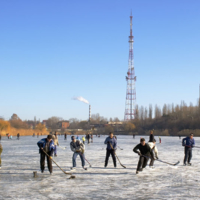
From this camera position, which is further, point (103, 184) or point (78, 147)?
point (78, 147)

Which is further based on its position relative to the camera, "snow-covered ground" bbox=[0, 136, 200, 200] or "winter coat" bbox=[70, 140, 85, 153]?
"winter coat" bbox=[70, 140, 85, 153]

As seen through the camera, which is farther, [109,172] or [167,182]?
[109,172]

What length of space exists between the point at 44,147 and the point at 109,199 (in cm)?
416

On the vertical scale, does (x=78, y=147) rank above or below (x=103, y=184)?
above

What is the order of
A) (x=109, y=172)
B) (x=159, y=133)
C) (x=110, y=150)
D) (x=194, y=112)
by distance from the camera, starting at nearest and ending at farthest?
(x=109, y=172) → (x=110, y=150) → (x=159, y=133) → (x=194, y=112)

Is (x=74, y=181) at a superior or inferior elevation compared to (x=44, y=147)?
inferior

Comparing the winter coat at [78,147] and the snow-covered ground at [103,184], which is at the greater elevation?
the winter coat at [78,147]

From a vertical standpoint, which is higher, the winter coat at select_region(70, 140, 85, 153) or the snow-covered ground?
the winter coat at select_region(70, 140, 85, 153)

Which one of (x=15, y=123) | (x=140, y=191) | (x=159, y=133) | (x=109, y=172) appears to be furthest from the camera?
(x=15, y=123)

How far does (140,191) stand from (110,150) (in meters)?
4.55

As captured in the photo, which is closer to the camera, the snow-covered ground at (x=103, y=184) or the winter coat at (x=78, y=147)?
the snow-covered ground at (x=103, y=184)

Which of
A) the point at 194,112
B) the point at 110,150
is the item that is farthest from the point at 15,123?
the point at 110,150

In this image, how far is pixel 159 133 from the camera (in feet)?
329

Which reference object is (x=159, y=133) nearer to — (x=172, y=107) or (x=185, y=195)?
(x=172, y=107)
